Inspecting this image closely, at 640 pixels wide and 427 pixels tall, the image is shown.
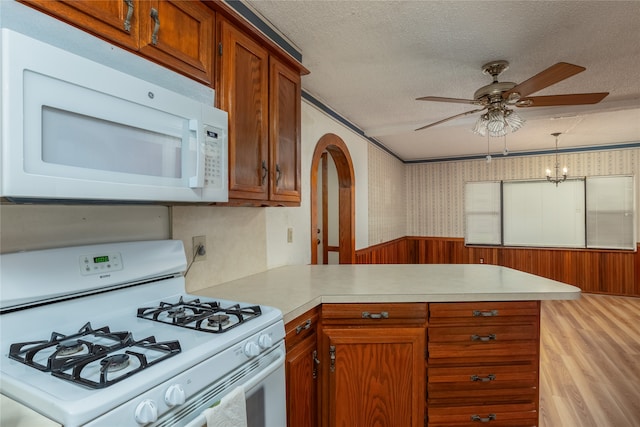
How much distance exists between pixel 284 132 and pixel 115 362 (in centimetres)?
135

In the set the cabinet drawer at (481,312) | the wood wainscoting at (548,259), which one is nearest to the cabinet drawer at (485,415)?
the cabinet drawer at (481,312)

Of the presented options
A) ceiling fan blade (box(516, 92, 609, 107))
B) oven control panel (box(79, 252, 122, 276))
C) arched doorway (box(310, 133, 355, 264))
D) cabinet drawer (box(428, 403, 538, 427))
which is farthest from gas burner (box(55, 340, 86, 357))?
arched doorway (box(310, 133, 355, 264))

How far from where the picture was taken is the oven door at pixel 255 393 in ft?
2.85

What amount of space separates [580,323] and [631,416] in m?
1.95

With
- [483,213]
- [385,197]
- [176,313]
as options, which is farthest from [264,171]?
[483,213]

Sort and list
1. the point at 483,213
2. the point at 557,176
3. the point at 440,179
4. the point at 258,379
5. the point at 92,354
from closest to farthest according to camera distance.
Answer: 1. the point at 92,354
2. the point at 258,379
3. the point at 557,176
4. the point at 483,213
5. the point at 440,179

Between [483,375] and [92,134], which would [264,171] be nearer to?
[92,134]

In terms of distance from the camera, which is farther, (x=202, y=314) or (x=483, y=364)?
(x=483, y=364)

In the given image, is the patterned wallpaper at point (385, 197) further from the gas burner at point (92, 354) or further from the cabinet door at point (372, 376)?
the gas burner at point (92, 354)

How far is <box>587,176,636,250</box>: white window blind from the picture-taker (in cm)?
497

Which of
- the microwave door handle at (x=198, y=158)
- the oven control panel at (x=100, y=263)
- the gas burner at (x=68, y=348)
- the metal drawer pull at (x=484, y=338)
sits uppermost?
the microwave door handle at (x=198, y=158)

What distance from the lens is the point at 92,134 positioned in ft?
3.05

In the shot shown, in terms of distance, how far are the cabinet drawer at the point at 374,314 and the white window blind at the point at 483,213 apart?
15.7 feet

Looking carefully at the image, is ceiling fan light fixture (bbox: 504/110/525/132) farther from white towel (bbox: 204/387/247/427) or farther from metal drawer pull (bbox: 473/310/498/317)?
white towel (bbox: 204/387/247/427)
